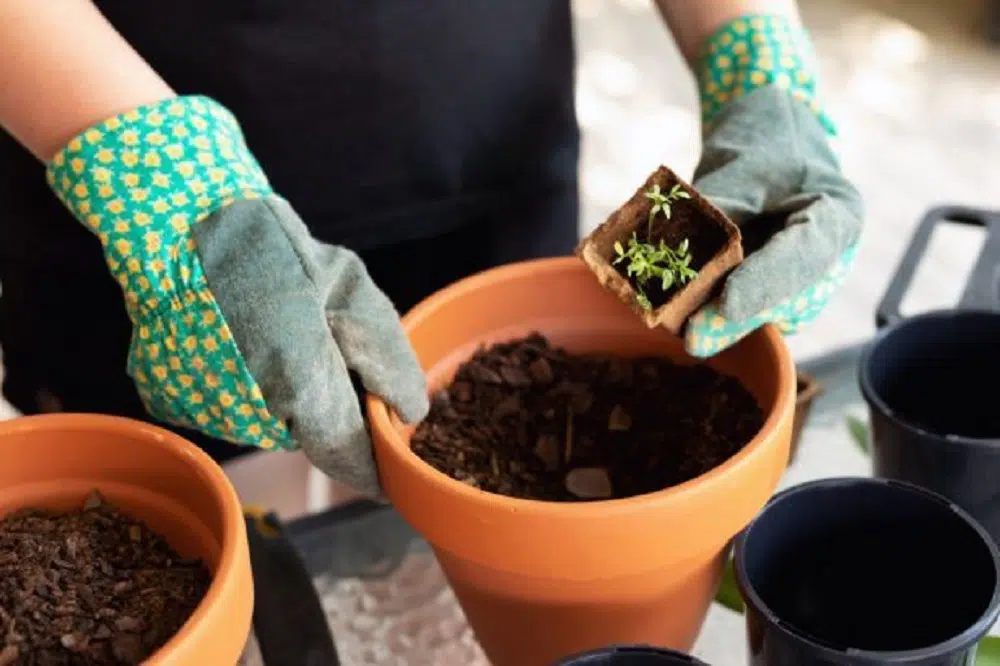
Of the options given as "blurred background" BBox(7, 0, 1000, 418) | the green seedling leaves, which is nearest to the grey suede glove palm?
the green seedling leaves

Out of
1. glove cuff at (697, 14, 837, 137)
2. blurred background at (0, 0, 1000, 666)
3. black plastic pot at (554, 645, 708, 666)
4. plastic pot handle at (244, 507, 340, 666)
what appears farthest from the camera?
blurred background at (0, 0, 1000, 666)

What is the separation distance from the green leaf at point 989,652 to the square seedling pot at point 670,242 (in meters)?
0.18

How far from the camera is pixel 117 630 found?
15.9 inches

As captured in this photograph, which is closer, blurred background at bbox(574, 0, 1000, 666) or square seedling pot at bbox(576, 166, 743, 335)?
square seedling pot at bbox(576, 166, 743, 335)

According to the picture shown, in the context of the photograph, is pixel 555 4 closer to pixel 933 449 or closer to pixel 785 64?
pixel 785 64

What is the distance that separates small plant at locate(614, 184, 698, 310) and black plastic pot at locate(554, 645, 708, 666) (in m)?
0.13

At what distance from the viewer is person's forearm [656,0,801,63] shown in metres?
0.62

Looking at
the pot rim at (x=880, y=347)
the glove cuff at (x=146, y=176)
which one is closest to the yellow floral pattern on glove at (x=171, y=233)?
the glove cuff at (x=146, y=176)

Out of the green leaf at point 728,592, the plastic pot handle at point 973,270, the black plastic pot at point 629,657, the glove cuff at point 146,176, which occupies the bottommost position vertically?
the green leaf at point 728,592

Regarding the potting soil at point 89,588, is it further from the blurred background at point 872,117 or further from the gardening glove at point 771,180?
the blurred background at point 872,117

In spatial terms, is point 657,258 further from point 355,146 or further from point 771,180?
point 355,146

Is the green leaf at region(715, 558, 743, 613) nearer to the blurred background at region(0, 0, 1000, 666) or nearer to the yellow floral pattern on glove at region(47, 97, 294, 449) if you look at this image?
the yellow floral pattern on glove at region(47, 97, 294, 449)

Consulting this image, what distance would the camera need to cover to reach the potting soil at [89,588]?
0.40m

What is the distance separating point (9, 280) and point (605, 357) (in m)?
0.36
